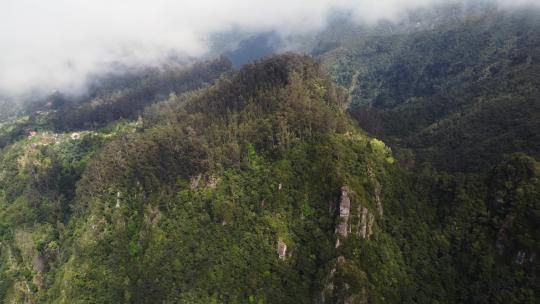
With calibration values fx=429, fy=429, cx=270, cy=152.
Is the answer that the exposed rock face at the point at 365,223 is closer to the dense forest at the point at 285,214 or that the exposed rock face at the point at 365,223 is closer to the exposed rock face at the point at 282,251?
the dense forest at the point at 285,214

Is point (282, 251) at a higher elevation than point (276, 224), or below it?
below

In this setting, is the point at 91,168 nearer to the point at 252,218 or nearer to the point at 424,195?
the point at 252,218

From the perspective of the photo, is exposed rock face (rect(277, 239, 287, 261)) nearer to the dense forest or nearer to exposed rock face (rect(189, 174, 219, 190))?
the dense forest

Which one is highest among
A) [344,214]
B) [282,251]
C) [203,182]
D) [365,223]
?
[203,182]

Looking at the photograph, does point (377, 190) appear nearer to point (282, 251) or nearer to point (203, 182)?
point (282, 251)

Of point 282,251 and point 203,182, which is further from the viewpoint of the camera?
point 203,182

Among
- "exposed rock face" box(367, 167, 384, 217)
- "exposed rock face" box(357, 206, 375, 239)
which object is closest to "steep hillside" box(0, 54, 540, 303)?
"exposed rock face" box(357, 206, 375, 239)

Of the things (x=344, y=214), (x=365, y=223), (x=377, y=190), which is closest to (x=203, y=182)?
(x=344, y=214)

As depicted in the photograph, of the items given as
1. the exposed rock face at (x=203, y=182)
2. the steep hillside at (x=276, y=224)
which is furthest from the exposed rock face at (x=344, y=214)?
the exposed rock face at (x=203, y=182)
